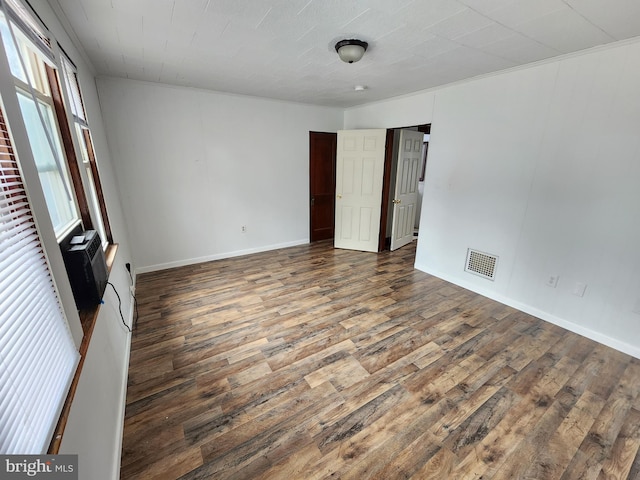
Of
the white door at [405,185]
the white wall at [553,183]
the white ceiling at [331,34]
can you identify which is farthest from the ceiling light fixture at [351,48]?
the white door at [405,185]

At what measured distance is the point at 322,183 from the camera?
16.7 ft

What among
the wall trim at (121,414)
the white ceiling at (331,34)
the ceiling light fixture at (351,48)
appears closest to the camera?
the wall trim at (121,414)

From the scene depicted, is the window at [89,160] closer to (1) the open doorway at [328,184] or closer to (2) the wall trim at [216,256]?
(2) the wall trim at [216,256]

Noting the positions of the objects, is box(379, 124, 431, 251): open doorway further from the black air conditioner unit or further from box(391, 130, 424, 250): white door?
the black air conditioner unit

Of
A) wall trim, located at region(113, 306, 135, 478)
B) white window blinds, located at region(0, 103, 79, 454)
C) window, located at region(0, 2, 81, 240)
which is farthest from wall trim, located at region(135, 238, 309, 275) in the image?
white window blinds, located at region(0, 103, 79, 454)

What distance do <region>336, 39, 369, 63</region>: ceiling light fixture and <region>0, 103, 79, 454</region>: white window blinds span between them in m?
2.04

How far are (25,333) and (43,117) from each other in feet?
3.78

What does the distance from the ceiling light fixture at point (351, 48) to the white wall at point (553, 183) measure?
1712mm

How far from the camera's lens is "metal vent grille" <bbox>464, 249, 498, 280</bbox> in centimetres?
314

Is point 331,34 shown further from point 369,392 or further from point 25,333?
point 369,392

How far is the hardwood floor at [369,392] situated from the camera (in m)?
1.47

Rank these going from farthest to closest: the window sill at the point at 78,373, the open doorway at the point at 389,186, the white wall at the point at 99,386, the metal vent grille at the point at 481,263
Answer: the open doorway at the point at 389,186
the metal vent grille at the point at 481,263
the white wall at the point at 99,386
the window sill at the point at 78,373

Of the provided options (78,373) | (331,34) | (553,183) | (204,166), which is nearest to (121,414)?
(78,373)

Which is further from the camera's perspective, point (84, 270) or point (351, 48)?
point (351, 48)
